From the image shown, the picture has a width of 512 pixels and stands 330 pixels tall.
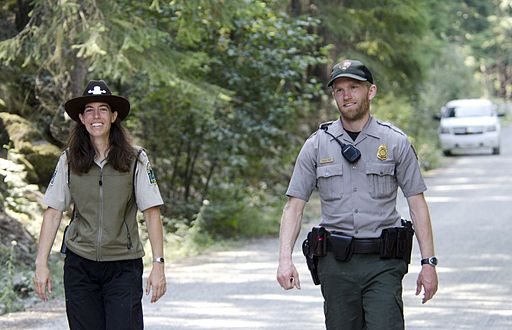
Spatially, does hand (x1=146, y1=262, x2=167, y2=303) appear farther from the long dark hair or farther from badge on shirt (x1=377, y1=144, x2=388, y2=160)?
badge on shirt (x1=377, y1=144, x2=388, y2=160)

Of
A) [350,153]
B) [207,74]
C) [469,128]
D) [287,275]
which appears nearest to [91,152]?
[287,275]

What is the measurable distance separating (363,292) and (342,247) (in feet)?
0.85

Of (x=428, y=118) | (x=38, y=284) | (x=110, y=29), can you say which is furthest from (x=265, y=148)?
(x=428, y=118)

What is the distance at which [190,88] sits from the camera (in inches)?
494

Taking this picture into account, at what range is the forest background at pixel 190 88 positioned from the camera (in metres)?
12.1

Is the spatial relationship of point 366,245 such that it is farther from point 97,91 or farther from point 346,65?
point 97,91

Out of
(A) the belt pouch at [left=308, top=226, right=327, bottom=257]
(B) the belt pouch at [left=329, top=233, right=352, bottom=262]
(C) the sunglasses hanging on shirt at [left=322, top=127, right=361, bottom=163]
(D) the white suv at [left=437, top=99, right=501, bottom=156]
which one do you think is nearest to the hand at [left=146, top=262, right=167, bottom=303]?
(A) the belt pouch at [left=308, top=226, right=327, bottom=257]

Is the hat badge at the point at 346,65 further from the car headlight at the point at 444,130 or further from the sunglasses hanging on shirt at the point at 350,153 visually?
the car headlight at the point at 444,130

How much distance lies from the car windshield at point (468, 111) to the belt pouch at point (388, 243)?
30.1 metres

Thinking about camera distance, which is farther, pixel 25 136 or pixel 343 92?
pixel 25 136

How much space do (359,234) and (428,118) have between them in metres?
32.3

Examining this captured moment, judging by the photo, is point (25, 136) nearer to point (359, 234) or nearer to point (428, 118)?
point (359, 234)

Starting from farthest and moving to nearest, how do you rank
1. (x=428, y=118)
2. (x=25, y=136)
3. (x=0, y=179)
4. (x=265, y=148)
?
1. (x=428, y=118)
2. (x=265, y=148)
3. (x=25, y=136)
4. (x=0, y=179)

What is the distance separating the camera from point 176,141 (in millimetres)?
16938
